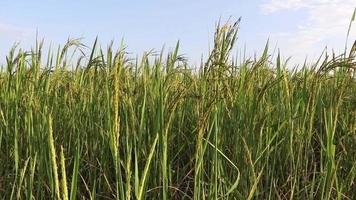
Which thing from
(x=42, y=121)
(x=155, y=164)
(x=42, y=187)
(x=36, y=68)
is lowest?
(x=42, y=187)

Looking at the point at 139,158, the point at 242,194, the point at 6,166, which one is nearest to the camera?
the point at 242,194

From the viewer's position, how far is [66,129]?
1959mm

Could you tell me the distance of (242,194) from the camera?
1.54 meters

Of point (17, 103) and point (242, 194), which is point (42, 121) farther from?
point (242, 194)

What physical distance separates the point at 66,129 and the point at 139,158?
1.49ft

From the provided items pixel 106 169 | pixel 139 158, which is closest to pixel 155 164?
pixel 139 158

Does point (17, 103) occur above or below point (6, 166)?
above

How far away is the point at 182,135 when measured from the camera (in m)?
1.95

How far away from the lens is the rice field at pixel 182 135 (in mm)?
1474

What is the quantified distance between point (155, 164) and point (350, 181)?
0.78 metres

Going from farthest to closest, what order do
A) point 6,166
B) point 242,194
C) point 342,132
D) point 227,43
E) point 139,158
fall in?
point 342,132, point 6,166, point 139,158, point 242,194, point 227,43

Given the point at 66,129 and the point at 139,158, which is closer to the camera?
the point at 139,158

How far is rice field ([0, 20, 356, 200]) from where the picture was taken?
1.47 meters

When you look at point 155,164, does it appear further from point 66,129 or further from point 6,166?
point 6,166
